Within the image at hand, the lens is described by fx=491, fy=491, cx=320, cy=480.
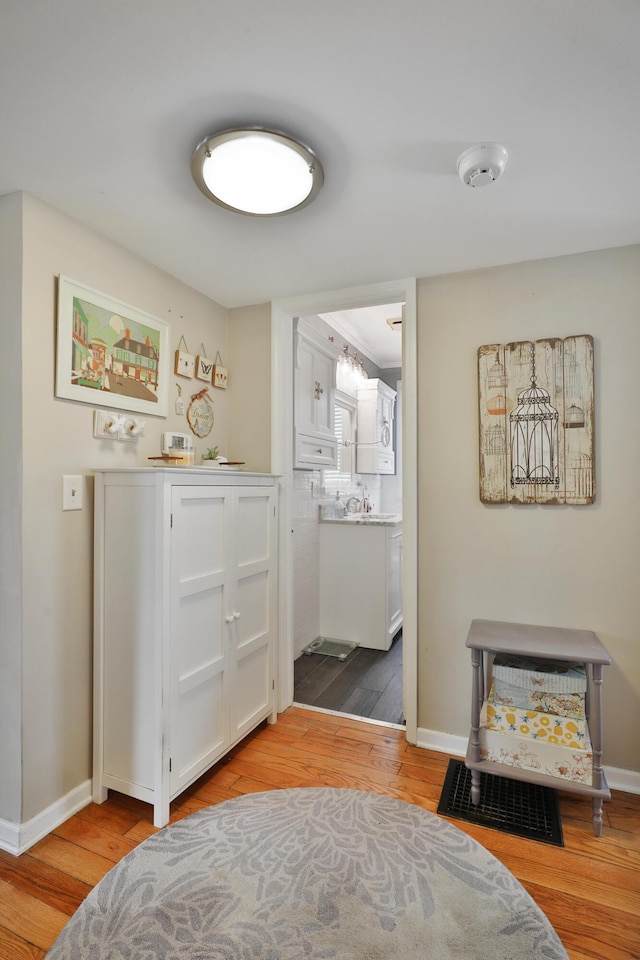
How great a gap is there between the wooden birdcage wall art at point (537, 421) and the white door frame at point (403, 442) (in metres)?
0.35

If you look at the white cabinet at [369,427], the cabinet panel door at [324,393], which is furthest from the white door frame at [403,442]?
the white cabinet at [369,427]

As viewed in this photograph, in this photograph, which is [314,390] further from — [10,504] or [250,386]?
[10,504]

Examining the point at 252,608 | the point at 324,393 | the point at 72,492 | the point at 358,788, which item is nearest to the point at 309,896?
the point at 358,788

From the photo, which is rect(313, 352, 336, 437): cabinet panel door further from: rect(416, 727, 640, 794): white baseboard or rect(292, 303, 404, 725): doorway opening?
rect(416, 727, 640, 794): white baseboard

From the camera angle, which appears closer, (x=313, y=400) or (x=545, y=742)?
(x=545, y=742)

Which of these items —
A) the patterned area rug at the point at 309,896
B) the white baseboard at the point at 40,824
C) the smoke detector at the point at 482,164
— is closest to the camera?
the patterned area rug at the point at 309,896

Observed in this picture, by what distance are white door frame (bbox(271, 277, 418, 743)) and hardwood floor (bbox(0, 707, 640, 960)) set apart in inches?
12.1

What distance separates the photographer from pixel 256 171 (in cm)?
153

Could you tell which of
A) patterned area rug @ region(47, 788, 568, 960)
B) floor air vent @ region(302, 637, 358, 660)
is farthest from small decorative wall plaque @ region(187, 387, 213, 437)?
floor air vent @ region(302, 637, 358, 660)

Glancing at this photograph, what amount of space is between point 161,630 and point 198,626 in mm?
226

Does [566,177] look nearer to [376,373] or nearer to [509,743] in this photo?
[509,743]

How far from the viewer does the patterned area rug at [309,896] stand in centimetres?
137

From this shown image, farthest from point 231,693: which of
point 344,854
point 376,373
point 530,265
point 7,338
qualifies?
point 376,373

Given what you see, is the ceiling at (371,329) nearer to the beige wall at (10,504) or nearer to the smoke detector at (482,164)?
the smoke detector at (482,164)
